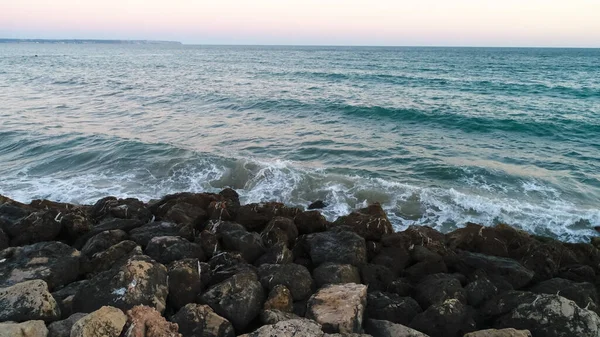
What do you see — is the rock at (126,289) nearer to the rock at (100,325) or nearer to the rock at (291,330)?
the rock at (100,325)

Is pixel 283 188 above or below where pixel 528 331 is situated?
below

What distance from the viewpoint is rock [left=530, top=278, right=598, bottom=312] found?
18.7 feet

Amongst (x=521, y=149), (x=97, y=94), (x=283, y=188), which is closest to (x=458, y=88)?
(x=521, y=149)

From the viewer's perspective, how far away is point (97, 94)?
32.0 metres

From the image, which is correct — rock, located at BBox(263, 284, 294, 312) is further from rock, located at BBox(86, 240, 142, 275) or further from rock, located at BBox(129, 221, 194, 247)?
rock, located at BBox(129, 221, 194, 247)

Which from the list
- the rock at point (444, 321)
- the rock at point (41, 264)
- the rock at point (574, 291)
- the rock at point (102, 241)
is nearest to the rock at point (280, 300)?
the rock at point (444, 321)

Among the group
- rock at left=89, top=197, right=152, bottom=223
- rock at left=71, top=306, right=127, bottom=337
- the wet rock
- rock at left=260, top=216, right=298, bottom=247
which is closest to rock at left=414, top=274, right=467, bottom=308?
the wet rock

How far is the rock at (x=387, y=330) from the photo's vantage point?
4.70 meters

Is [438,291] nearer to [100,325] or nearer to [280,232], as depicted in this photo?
[280,232]

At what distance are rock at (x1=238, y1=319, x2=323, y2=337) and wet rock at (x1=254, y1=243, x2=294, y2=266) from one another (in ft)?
7.57

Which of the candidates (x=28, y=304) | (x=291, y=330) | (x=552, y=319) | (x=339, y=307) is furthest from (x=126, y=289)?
(x=552, y=319)

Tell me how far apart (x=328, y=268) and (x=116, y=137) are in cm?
1566

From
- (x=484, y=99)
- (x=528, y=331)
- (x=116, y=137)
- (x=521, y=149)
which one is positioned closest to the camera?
(x=528, y=331)

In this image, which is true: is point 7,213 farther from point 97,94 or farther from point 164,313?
point 97,94
